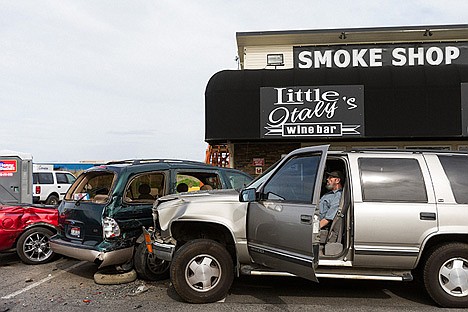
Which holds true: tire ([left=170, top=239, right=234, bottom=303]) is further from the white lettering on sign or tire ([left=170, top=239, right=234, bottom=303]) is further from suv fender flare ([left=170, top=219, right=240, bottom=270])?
the white lettering on sign

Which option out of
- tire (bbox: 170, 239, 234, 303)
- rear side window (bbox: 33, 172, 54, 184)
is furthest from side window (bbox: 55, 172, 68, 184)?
tire (bbox: 170, 239, 234, 303)

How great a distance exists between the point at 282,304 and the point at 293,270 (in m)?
0.79

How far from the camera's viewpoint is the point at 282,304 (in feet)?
19.5

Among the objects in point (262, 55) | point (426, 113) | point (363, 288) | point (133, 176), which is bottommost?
point (363, 288)

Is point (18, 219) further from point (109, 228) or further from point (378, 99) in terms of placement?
point (378, 99)

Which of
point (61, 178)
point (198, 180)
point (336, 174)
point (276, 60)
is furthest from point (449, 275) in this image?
point (61, 178)

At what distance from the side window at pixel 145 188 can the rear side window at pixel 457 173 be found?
4.21m

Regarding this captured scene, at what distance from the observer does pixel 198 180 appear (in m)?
8.29

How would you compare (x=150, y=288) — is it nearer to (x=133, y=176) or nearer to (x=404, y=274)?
(x=133, y=176)

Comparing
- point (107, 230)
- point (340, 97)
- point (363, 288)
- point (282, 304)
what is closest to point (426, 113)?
point (340, 97)

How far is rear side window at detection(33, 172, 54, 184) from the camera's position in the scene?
20.4 meters

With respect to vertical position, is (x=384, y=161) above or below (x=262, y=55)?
below

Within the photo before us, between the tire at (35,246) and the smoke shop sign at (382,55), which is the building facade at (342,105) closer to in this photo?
the smoke shop sign at (382,55)

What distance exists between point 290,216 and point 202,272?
1.36 metres
